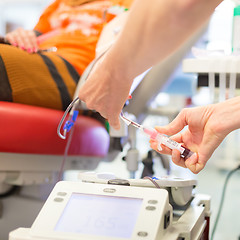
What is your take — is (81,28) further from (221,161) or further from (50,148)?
(221,161)

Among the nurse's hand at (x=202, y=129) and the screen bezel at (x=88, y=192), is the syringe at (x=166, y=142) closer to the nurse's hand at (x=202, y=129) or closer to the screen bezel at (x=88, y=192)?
the nurse's hand at (x=202, y=129)

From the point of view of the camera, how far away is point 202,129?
0.90m

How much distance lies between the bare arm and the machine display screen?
0.70ft

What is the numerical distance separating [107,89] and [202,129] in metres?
0.30

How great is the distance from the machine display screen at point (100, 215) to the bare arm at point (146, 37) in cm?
21

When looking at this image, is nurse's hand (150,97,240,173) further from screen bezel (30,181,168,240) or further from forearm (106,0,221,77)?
forearm (106,0,221,77)

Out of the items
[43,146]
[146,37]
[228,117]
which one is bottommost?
[43,146]

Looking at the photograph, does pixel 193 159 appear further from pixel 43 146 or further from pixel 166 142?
pixel 43 146

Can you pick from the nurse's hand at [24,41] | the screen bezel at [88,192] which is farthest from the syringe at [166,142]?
the nurse's hand at [24,41]

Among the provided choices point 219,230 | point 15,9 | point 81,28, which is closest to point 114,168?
point 219,230

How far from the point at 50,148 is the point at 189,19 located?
32.4 inches

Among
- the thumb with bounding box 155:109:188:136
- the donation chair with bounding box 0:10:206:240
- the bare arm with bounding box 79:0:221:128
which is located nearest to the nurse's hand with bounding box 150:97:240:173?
the thumb with bounding box 155:109:188:136

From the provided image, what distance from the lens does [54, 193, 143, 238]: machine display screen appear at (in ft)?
2.36

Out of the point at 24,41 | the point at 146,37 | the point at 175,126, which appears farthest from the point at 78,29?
the point at 146,37
